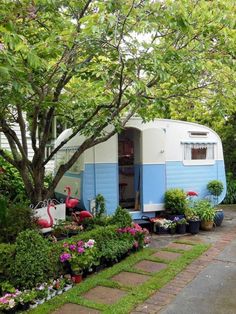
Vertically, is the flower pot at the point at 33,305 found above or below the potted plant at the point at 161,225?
below

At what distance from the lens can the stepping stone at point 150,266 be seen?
5812 millimetres

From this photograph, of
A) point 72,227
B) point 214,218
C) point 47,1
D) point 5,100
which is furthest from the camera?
point 214,218

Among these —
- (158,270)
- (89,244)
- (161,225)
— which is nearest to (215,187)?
(161,225)

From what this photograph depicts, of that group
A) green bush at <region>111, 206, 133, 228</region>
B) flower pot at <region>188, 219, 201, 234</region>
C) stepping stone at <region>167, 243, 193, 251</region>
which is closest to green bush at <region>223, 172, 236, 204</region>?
flower pot at <region>188, 219, 201, 234</region>

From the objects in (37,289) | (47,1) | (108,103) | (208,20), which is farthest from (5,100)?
(208,20)

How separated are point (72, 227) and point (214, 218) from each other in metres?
3.99

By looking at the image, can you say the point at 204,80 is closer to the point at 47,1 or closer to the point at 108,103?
the point at 108,103

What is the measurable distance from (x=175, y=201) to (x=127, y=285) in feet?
11.8

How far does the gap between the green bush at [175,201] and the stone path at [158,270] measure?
645mm

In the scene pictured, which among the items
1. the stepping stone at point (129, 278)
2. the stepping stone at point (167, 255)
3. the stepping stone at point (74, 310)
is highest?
the stepping stone at point (167, 255)

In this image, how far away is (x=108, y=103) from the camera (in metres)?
6.25

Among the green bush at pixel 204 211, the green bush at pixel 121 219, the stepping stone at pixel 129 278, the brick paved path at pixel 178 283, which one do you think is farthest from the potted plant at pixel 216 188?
the stepping stone at pixel 129 278

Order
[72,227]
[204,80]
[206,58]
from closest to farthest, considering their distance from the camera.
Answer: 1. [206,58]
2. [72,227]
3. [204,80]

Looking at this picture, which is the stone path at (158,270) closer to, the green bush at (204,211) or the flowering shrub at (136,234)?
the flowering shrub at (136,234)
